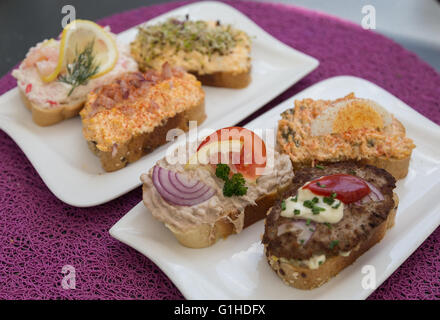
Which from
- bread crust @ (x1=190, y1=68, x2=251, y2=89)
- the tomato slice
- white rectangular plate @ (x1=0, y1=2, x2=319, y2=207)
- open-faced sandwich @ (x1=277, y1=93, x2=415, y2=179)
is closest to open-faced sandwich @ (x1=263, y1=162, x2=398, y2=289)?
the tomato slice

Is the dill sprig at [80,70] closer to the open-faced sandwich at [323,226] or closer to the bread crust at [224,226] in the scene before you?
the bread crust at [224,226]

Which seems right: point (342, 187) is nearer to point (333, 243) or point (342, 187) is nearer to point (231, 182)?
point (333, 243)

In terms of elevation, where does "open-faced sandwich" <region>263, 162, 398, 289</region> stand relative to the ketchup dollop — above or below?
below

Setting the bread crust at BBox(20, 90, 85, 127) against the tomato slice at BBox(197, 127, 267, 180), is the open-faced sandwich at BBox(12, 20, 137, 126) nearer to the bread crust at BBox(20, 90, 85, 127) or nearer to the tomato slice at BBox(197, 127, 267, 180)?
the bread crust at BBox(20, 90, 85, 127)

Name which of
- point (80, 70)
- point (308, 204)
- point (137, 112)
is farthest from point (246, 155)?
point (80, 70)

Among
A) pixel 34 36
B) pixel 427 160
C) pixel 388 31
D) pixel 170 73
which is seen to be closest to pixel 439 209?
pixel 427 160

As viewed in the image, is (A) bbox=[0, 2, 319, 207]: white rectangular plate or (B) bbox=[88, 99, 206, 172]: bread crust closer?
(A) bbox=[0, 2, 319, 207]: white rectangular plate

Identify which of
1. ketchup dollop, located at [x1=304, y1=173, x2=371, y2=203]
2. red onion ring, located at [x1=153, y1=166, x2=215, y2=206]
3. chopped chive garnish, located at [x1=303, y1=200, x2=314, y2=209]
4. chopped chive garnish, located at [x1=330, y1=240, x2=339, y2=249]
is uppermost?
ketchup dollop, located at [x1=304, y1=173, x2=371, y2=203]
